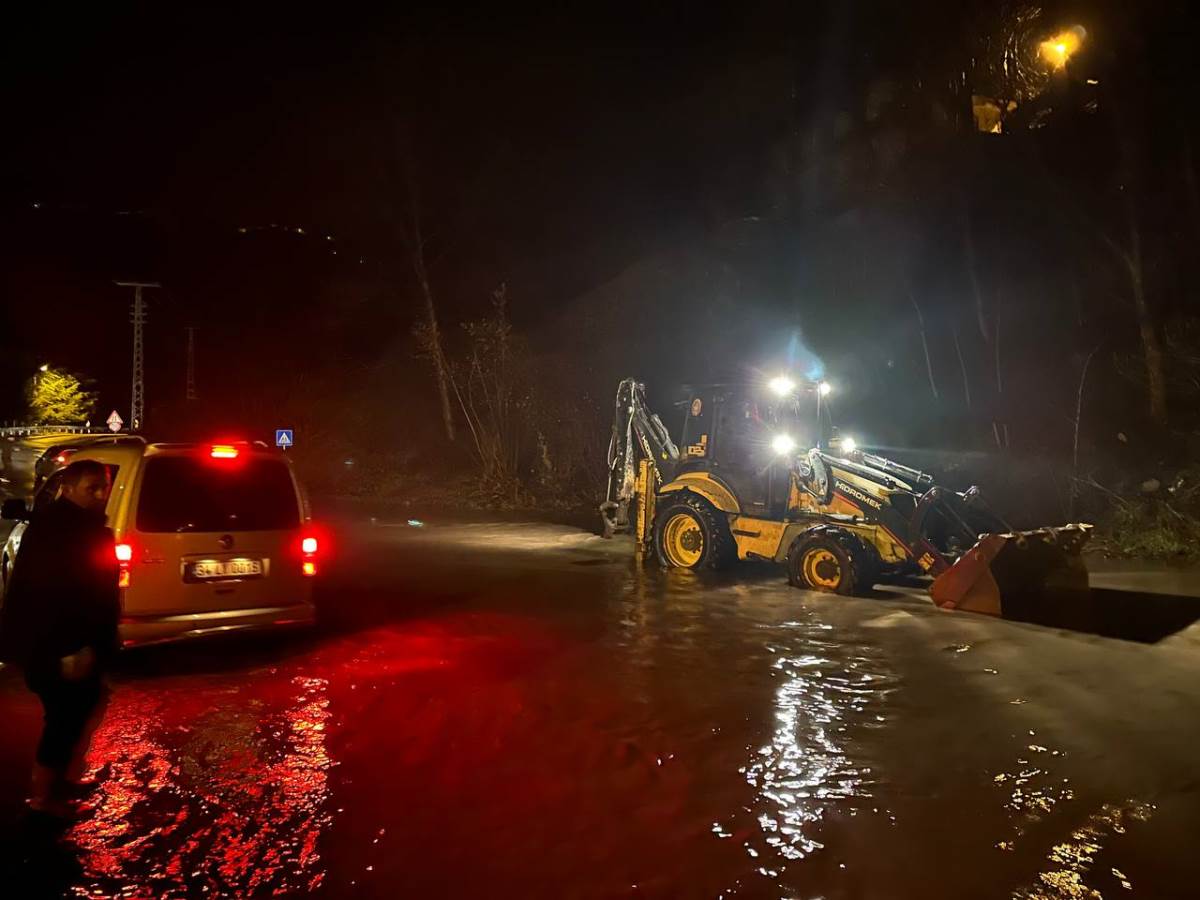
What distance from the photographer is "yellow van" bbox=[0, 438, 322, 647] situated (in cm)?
763

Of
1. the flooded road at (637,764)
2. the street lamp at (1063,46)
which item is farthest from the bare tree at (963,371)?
the flooded road at (637,764)

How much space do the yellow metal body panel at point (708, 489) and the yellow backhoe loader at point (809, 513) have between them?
0.02m

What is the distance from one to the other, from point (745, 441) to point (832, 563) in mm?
2140

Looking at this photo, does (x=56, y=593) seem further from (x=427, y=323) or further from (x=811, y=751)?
(x=427, y=323)

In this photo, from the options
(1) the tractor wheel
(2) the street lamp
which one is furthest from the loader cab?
(2) the street lamp

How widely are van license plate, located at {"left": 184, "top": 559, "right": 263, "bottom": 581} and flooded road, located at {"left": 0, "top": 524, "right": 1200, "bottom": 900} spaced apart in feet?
2.69

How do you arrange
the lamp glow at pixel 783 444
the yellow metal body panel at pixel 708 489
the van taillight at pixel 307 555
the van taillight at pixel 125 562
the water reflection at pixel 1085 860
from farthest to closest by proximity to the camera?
the yellow metal body panel at pixel 708 489
the lamp glow at pixel 783 444
the van taillight at pixel 307 555
the van taillight at pixel 125 562
the water reflection at pixel 1085 860

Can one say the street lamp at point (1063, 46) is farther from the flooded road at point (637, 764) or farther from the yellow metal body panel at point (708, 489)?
the flooded road at point (637, 764)

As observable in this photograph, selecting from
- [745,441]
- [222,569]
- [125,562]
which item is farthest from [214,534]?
[745,441]

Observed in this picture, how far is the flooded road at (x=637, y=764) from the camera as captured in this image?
4273 mm

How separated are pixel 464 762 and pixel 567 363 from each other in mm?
22552

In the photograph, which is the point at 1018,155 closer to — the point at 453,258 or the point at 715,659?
the point at 715,659

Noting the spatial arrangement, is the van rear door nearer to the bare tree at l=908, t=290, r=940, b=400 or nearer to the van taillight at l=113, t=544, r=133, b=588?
the van taillight at l=113, t=544, r=133, b=588

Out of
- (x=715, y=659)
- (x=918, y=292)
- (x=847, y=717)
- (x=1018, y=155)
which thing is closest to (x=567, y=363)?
(x=918, y=292)
